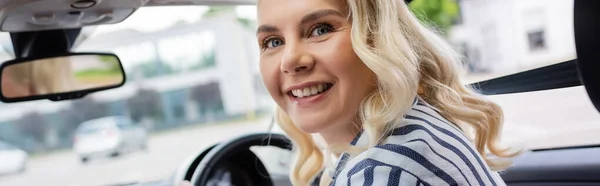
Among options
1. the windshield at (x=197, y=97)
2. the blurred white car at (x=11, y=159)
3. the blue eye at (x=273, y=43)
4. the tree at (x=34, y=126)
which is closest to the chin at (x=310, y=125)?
the blue eye at (x=273, y=43)

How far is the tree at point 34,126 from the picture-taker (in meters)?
4.69

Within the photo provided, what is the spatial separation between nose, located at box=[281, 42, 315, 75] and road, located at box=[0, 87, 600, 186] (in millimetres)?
943

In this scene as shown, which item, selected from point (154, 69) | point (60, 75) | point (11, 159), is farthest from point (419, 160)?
point (154, 69)

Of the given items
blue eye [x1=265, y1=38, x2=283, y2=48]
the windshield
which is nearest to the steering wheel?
the windshield

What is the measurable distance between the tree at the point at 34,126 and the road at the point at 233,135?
0.26m

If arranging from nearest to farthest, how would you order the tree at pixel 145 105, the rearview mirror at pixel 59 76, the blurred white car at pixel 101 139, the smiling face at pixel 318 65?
the smiling face at pixel 318 65, the rearview mirror at pixel 59 76, the blurred white car at pixel 101 139, the tree at pixel 145 105

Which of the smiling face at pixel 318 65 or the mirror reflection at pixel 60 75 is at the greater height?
the smiling face at pixel 318 65

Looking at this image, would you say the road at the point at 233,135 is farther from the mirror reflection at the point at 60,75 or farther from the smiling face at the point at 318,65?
the smiling face at the point at 318,65

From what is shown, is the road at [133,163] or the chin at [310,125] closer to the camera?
the chin at [310,125]

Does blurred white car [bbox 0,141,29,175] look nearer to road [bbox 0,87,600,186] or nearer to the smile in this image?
road [bbox 0,87,600,186]

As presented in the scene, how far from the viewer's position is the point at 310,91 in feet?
6.23

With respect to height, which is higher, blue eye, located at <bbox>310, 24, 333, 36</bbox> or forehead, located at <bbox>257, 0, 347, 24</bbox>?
forehead, located at <bbox>257, 0, 347, 24</bbox>

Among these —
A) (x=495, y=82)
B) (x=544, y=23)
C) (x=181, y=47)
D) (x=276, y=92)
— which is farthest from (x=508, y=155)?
(x=181, y=47)

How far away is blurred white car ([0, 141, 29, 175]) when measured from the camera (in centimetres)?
379
